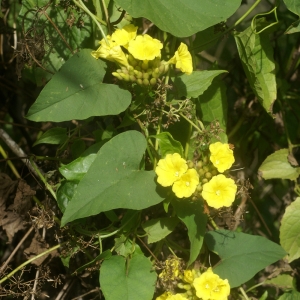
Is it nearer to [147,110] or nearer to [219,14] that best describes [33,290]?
[147,110]

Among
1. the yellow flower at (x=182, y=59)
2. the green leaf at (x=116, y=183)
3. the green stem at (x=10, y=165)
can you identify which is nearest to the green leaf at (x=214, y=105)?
the yellow flower at (x=182, y=59)

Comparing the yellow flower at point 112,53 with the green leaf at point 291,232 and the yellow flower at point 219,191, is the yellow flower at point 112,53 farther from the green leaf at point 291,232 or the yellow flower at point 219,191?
the green leaf at point 291,232

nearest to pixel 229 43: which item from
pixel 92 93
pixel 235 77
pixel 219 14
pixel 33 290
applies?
pixel 235 77

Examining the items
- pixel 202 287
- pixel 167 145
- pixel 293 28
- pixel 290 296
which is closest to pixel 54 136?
pixel 167 145

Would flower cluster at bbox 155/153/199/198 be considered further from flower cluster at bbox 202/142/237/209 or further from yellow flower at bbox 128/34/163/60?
yellow flower at bbox 128/34/163/60

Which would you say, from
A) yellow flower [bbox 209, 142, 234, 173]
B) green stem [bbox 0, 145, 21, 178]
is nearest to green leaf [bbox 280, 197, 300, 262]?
yellow flower [bbox 209, 142, 234, 173]

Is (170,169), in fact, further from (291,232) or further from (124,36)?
(291,232)
